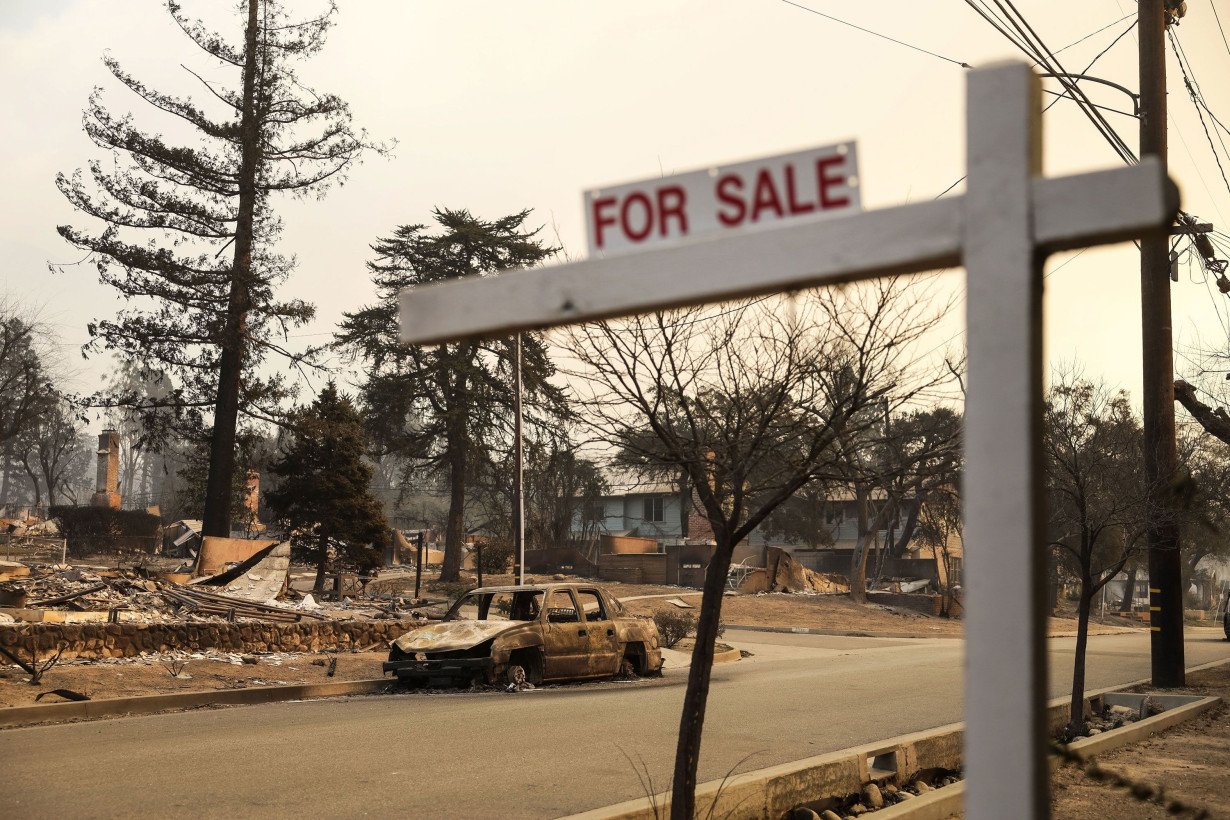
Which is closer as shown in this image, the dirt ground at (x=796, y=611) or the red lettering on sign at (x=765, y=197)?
the red lettering on sign at (x=765, y=197)

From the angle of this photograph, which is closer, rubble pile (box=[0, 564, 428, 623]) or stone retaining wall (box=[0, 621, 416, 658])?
stone retaining wall (box=[0, 621, 416, 658])

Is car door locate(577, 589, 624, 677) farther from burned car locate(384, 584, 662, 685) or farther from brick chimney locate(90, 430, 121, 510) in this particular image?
brick chimney locate(90, 430, 121, 510)

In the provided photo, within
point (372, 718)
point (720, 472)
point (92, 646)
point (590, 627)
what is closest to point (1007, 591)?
point (720, 472)

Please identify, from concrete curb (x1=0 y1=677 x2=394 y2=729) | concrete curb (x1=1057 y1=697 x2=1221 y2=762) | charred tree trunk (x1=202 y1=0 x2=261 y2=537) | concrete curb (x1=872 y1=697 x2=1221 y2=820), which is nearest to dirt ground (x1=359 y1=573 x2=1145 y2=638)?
charred tree trunk (x1=202 y1=0 x2=261 y2=537)

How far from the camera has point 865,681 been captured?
A: 1916cm

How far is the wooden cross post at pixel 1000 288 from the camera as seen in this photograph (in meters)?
2.99

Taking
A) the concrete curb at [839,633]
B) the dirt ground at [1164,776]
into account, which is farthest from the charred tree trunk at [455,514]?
the dirt ground at [1164,776]

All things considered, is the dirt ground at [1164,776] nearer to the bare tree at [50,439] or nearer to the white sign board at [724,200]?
the white sign board at [724,200]

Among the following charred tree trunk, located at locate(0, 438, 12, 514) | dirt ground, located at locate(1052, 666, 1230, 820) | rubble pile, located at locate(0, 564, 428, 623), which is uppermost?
charred tree trunk, located at locate(0, 438, 12, 514)

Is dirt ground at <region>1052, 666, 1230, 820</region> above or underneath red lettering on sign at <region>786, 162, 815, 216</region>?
underneath

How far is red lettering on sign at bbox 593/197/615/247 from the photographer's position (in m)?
3.57

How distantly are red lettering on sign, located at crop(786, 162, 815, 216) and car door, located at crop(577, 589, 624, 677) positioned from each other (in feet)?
48.4

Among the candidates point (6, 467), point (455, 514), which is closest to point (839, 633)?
point (455, 514)

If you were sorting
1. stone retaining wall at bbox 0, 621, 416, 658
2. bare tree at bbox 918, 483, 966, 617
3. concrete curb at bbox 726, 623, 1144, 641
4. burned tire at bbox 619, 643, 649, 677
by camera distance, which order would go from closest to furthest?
stone retaining wall at bbox 0, 621, 416, 658 < burned tire at bbox 619, 643, 649, 677 < concrete curb at bbox 726, 623, 1144, 641 < bare tree at bbox 918, 483, 966, 617
